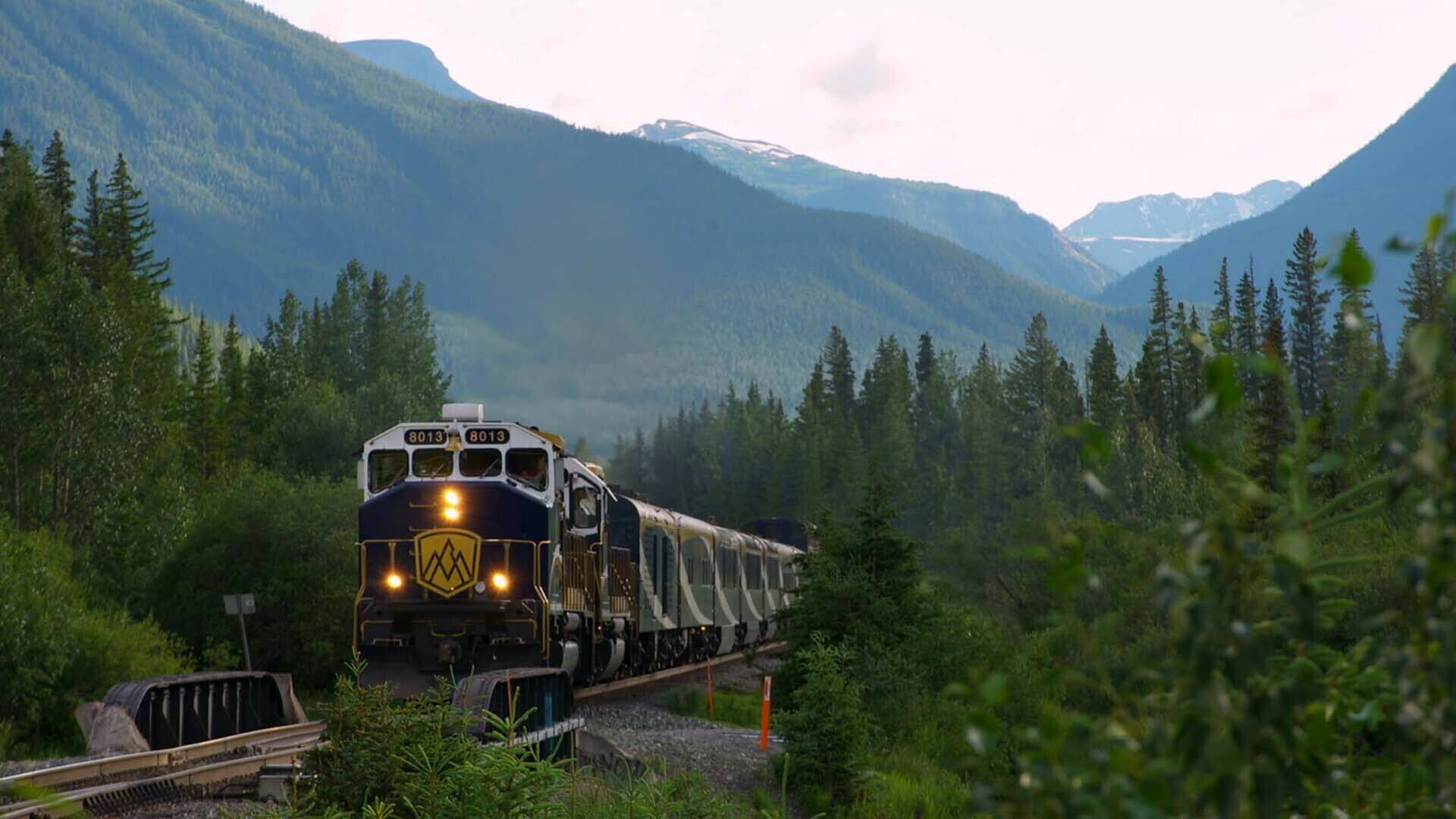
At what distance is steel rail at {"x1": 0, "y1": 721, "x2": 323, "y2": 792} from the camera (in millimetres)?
12547

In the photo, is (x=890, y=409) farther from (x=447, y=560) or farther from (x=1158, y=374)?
(x=447, y=560)

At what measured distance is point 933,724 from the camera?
22.1 metres

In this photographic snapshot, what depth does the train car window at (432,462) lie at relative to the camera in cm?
2062

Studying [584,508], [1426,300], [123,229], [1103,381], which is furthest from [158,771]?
[1103,381]

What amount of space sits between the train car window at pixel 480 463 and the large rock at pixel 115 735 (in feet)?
21.6

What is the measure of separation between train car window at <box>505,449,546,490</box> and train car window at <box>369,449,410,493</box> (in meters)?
1.50

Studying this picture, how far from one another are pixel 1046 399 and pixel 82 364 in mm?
91861

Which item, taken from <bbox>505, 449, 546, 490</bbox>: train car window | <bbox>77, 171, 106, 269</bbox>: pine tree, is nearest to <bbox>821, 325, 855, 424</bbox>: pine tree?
<bbox>77, 171, 106, 269</bbox>: pine tree

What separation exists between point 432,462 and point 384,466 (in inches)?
31.8

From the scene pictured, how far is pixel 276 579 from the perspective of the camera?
3350 cm

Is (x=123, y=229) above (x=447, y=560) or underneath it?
above

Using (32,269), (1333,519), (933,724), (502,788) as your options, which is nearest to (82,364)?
(32,269)

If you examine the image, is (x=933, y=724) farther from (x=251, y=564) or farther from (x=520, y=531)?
(x=251, y=564)

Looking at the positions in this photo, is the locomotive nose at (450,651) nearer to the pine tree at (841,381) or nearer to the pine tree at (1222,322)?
the pine tree at (1222,322)
